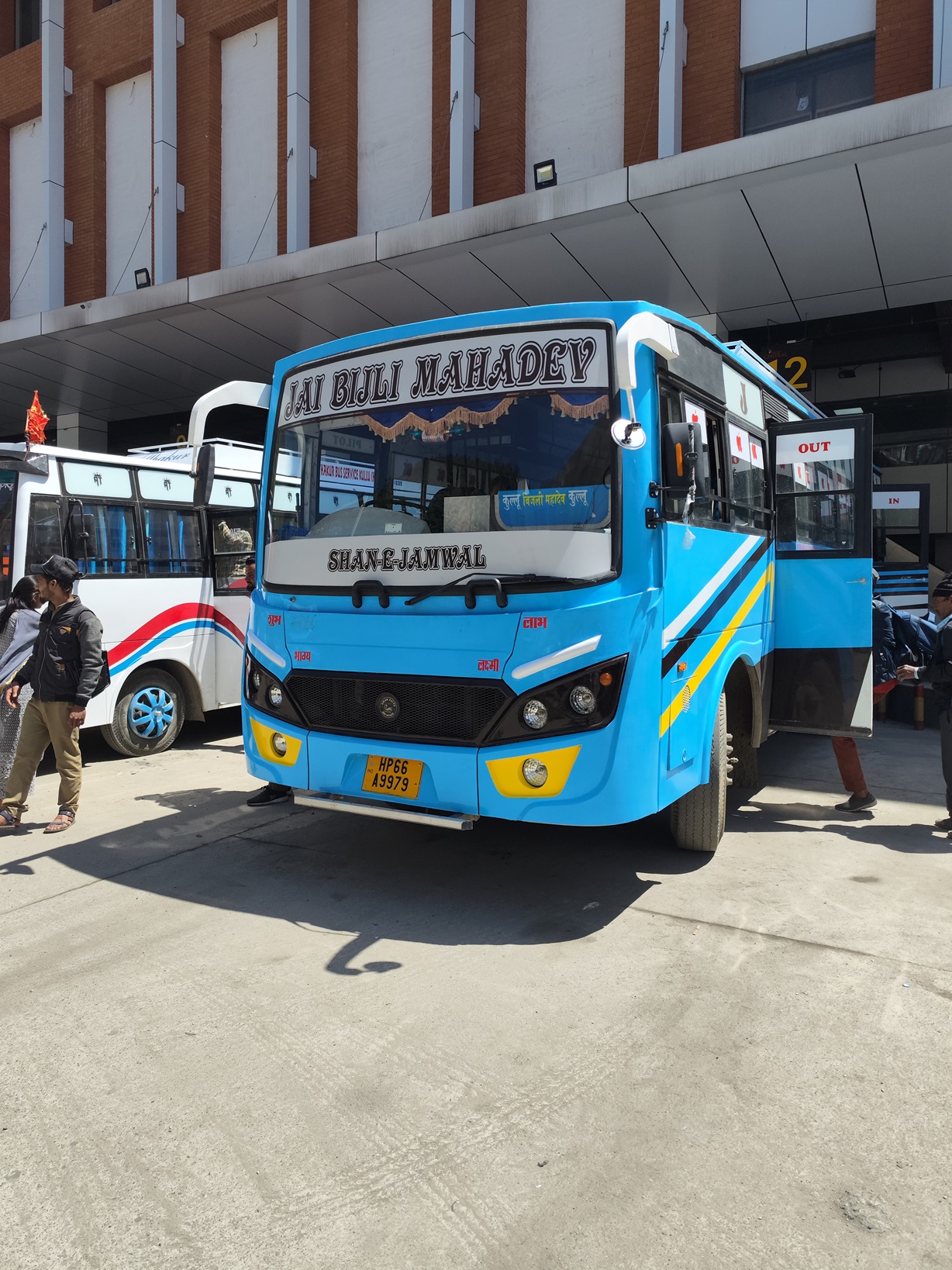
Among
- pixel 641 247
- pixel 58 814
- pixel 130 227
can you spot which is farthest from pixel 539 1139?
pixel 130 227

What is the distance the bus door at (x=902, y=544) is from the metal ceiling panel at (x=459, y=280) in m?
5.96

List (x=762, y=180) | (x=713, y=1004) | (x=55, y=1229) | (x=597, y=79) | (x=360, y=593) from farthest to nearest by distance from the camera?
(x=597, y=79), (x=762, y=180), (x=360, y=593), (x=713, y=1004), (x=55, y=1229)

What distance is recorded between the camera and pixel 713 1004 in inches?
144

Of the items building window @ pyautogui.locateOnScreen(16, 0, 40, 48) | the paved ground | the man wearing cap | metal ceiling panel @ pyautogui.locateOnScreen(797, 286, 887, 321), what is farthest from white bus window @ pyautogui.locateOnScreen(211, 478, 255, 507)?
building window @ pyautogui.locateOnScreen(16, 0, 40, 48)

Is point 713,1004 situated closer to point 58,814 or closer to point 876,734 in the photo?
point 58,814

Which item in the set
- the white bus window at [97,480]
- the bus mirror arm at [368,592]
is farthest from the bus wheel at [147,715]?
the bus mirror arm at [368,592]

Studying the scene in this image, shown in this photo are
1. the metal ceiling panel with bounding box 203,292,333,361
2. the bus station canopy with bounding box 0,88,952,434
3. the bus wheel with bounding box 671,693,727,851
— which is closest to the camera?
the bus wheel with bounding box 671,693,727,851

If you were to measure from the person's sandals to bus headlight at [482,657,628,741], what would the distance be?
3686mm

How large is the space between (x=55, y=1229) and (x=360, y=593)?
3.01m

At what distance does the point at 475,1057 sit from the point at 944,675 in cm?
448

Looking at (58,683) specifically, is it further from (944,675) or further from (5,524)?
(944,675)

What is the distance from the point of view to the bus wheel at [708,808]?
530 cm

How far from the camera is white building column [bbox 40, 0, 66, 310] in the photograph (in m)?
→ 18.2

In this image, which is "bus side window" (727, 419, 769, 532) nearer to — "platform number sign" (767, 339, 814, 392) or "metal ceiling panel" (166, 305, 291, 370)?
"platform number sign" (767, 339, 814, 392)
